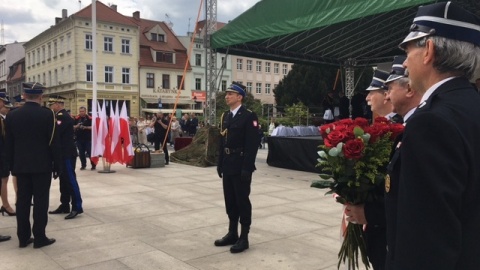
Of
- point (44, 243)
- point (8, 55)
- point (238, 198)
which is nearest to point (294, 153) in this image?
point (238, 198)

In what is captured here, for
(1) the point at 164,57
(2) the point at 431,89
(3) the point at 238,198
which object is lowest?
(3) the point at 238,198

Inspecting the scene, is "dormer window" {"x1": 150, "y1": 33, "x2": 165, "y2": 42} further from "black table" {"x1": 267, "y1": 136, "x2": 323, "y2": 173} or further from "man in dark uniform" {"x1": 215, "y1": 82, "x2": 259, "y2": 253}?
"man in dark uniform" {"x1": 215, "y1": 82, "x2": 259, "y2": 253}

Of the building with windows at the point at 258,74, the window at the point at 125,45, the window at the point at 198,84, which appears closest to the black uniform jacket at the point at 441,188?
the window at the point at 125,45

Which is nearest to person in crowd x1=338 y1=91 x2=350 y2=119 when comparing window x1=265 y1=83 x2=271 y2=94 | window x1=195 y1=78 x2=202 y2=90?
window x1=195 y1=78 x2=202 y2=90

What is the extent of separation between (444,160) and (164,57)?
4941cm

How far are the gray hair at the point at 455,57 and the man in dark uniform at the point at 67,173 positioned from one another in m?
6.12

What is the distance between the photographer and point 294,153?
12570 mm

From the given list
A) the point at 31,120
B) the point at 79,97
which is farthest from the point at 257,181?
the point at 79,97

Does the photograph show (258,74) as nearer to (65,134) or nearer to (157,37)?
(157,37)

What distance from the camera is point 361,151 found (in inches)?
89.4

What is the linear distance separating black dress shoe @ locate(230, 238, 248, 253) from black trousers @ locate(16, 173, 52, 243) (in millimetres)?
2310

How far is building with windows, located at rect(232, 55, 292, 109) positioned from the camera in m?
57.4

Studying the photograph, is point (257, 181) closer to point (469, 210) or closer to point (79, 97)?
point (469, 210)

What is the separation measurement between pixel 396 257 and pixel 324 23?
972 cm
